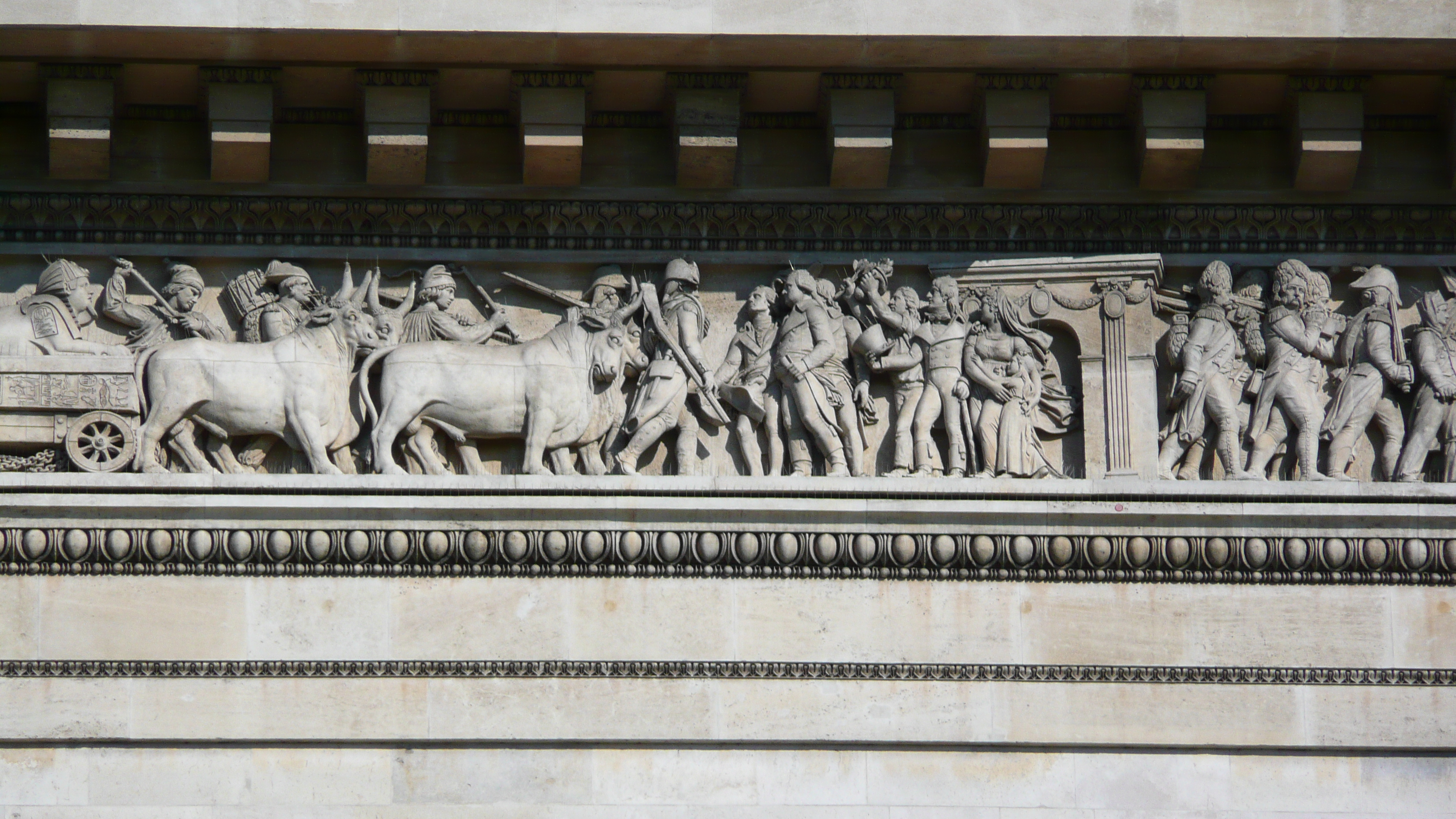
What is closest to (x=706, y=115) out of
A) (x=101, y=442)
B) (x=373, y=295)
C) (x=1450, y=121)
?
(x=373, y=295)

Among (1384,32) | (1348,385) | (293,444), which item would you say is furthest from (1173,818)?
(293,444)

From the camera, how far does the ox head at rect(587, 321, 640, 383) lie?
33.9 ft

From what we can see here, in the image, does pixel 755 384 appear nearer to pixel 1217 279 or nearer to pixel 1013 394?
pixel 1013 394

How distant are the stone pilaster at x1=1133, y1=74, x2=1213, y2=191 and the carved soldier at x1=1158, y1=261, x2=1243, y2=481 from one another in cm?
59

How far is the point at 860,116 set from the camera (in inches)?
409

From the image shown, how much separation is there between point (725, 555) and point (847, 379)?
1113 mm

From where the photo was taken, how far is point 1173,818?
9.67m

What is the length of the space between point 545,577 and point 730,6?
2710mm

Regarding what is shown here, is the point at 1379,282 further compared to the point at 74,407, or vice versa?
the point at 1379,282

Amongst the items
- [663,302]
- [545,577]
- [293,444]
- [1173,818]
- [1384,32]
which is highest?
[1384,32]

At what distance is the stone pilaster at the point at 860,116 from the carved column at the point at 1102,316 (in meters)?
0.68

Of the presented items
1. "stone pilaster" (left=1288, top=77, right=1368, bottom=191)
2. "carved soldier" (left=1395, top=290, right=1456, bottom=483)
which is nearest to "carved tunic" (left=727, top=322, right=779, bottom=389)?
"stone pilaster" (left=1288, top=77, right=1368, bottom=191)

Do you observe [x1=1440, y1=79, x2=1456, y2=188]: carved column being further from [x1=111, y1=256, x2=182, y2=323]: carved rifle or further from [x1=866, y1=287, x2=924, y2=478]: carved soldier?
[x1=111, y1=256, x2=182, y2=323]: carved rifle

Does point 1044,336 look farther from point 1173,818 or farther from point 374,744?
point 374,744
